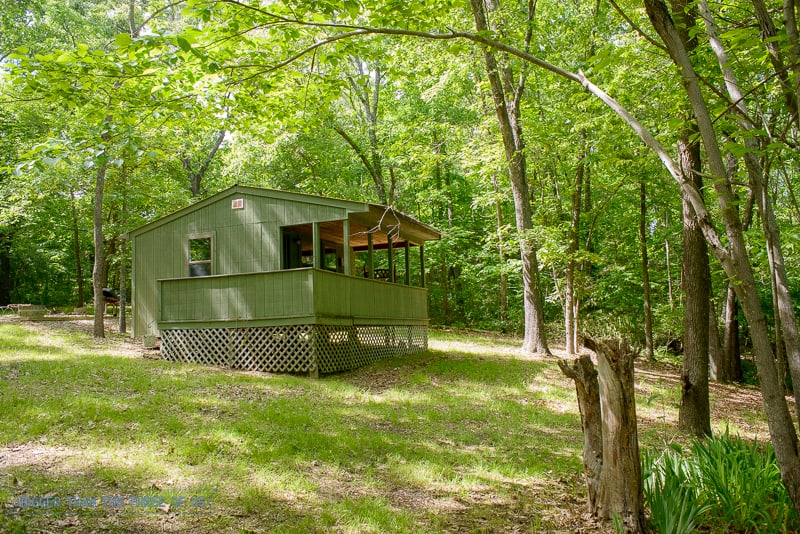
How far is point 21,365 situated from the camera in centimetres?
1060

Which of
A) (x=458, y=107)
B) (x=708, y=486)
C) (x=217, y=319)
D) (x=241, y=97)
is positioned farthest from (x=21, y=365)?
(x=458, y=107)

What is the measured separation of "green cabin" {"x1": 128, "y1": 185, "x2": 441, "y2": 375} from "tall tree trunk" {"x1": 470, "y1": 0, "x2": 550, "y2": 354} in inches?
117

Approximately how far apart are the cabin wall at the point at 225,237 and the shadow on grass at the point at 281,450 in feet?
11.9

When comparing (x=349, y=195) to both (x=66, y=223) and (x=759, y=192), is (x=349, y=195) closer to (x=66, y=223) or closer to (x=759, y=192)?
(x=66, y=223)

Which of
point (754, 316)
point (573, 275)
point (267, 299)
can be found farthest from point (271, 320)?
point (754, 316)

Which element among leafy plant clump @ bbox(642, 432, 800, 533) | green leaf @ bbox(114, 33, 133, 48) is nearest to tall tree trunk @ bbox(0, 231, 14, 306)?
green leaf @ bbox(114, 33, 133, 48)

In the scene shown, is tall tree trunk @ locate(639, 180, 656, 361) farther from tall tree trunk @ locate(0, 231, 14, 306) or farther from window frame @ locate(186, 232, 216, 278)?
tall tree trunk @ locate(0, 231, 14, 306)

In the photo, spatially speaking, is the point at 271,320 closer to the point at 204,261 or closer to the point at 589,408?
the point at 204,261

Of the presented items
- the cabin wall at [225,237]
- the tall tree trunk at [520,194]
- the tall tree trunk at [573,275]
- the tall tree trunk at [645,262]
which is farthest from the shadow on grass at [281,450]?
the tall tree trunk at [645,262]

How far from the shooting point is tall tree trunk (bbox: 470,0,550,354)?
48.8 feet

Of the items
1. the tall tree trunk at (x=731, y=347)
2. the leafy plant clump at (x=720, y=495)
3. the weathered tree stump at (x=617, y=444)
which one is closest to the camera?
the leafy plant clump at (x=720, y=495)

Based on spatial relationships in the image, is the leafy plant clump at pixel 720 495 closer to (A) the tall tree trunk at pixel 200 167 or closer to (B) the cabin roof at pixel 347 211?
(B) the cabin roof at pixel 347 211

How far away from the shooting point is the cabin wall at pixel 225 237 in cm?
1366

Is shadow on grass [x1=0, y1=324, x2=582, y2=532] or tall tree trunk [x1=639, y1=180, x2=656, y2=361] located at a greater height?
tall tree trunk [x1=639, y1=180, x2=656, y2=361]
